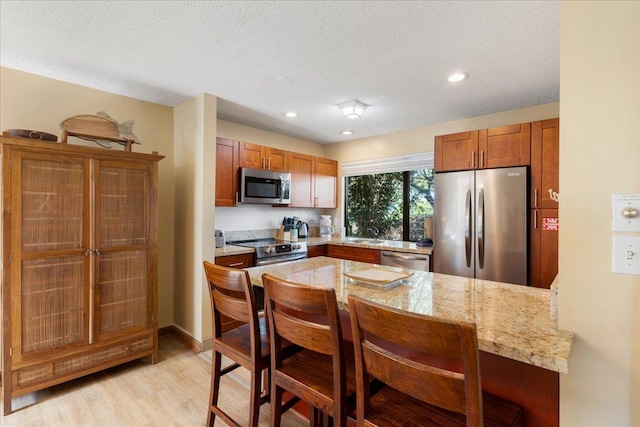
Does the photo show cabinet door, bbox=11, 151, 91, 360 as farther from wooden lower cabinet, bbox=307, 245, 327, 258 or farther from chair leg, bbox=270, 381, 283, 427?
wooden lower cabinet, bbox=307, 245, 327, 258

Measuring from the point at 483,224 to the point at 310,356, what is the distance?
2.29 m

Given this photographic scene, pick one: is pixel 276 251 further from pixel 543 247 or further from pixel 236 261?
pixel 543 247

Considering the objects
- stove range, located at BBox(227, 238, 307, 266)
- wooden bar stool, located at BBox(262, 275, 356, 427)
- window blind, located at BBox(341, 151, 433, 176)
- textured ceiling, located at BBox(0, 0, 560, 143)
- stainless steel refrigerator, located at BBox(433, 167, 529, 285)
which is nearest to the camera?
wooden bar stool, located at BBox(262, 275, 356, 427)

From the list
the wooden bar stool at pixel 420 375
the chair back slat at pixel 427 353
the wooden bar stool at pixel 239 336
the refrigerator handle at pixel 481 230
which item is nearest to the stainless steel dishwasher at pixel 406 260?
the refrigerator handle at pixel 481 230

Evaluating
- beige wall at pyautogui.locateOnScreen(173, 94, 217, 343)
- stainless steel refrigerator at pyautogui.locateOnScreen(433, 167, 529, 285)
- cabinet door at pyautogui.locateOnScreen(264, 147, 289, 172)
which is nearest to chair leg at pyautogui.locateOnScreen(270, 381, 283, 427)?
beige wall at pyautogui.locateOnScreen(173, 94, 217, 343)

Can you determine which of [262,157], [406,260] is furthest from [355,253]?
[262,157]

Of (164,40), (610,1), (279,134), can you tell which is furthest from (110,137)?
(610,1)

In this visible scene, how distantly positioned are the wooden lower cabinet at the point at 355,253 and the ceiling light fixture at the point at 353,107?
1694 millimetres

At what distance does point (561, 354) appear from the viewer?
A: 878 mm

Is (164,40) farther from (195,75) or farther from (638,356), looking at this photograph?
(638,356)

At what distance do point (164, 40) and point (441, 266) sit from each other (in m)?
3.12

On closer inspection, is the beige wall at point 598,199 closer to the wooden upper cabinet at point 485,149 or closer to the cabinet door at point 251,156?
the wooden upper cabinet at point 485,149

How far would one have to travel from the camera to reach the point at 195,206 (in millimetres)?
3029

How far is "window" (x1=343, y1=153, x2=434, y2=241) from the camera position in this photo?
429cm
